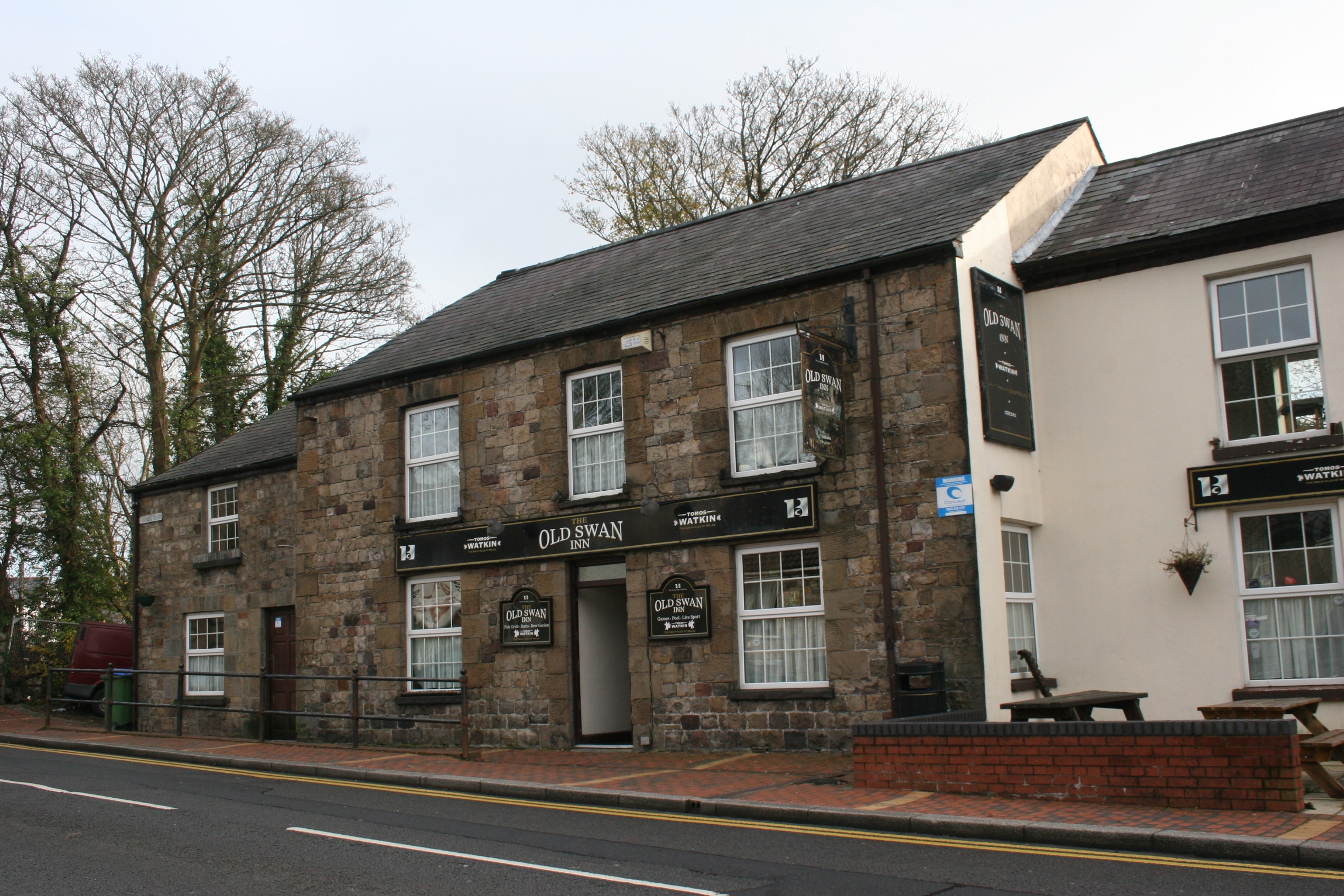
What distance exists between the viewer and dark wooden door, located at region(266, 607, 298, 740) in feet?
64.1

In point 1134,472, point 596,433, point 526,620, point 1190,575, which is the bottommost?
point 526,620

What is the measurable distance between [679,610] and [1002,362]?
479cm

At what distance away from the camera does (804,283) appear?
1323 centimetres

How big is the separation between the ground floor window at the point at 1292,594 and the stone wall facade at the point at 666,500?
2977 mm

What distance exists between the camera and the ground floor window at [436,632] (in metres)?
16.2

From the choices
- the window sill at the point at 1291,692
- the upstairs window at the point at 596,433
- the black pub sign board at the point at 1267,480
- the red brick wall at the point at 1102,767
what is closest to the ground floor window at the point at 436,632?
the upstairs window at the point at 596,433

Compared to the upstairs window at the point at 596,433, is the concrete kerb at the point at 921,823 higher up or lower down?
lower down

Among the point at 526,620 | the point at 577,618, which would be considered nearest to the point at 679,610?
the point at 577,618

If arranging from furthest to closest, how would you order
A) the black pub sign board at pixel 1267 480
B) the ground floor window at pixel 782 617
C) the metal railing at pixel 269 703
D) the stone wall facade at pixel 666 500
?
the metal railing at pixel 269 703 → the ground floor window at pixel 782 617 → the stone wall facade at pixel 666 500 → the black pub sign board at pixel 1267 480

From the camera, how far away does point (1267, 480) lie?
11.6 m

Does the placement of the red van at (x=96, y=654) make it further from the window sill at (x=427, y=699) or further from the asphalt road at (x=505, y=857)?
the asphalt road at (x=505, y=857)

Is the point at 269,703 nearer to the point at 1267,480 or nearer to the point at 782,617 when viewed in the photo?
the point at 782,617

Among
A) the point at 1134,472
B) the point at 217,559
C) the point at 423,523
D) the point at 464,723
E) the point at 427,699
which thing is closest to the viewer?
the point at 1134,472

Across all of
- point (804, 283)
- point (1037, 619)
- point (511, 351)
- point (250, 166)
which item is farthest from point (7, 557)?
point (1037, 619)
